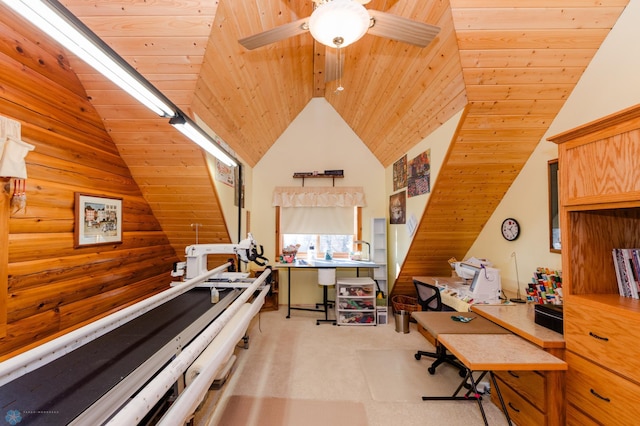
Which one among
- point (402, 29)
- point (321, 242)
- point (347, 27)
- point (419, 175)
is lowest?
point (321, 242)

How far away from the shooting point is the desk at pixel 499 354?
150 cm

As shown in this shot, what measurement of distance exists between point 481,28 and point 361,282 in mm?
3229

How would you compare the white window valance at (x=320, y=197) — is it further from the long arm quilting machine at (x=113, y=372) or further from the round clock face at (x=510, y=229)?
the long arm quilting machine at (x=113, y=372)

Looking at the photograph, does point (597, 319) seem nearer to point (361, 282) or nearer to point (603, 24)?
point (603, 24)

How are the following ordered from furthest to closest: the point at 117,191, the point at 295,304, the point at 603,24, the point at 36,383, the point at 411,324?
1. the point at 295,304
2. the point at 411,324
3. the point at 117,191
4. the point at 603,24
5. the point at 36,383

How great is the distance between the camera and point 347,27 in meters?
1.40

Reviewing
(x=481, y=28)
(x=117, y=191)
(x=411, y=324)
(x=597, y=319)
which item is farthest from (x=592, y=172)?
(x=117, y=191)

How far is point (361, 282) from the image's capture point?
158 inches

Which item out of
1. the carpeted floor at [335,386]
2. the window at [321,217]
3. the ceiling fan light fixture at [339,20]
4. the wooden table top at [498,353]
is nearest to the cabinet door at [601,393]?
the wooden table top at [498,353]

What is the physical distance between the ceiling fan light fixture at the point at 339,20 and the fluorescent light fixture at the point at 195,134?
1122mm

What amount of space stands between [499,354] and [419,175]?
7.24ft

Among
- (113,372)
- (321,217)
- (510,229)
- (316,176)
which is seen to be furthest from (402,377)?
(316,176)

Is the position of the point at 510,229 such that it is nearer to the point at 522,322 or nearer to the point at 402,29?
the point at 522,322

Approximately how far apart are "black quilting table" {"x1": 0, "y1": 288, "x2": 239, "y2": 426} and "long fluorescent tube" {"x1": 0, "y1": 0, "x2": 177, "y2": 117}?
1339 millimetres
